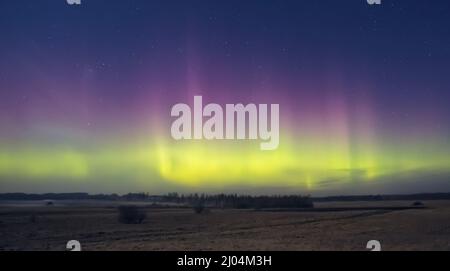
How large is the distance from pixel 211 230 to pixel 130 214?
1393mm

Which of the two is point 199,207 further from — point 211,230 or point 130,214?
point 130,214

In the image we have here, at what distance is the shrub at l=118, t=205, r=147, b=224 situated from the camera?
7697 millimetres

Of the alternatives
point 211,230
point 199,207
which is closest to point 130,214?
point 199,207

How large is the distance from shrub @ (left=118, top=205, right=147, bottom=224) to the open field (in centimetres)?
11

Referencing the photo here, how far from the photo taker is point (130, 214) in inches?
321

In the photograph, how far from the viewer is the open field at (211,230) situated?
6.85m

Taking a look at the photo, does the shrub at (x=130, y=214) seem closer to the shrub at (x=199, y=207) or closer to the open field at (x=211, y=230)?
the open field at (x=211, y=230)

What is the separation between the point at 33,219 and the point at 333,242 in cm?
453

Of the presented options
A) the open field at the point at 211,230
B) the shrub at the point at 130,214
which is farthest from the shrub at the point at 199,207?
the shrub at the point at 130,214

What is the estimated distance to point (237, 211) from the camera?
8305mm

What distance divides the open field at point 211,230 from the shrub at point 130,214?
114mm

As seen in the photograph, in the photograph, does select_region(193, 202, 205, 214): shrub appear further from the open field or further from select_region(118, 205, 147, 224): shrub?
select_region(118, 205, 147, 224): shrub
